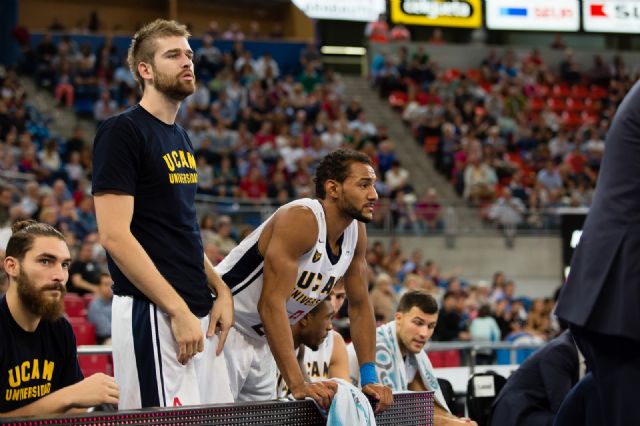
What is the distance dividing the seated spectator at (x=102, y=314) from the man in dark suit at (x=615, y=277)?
6916 mm

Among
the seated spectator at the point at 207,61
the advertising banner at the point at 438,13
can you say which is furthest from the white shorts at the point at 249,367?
the advertising banner at the point at 438,13

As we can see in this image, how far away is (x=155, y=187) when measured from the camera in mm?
3758

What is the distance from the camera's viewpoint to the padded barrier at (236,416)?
3.23 m

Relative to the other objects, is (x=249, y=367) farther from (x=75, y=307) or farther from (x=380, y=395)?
(x=75, y=307)

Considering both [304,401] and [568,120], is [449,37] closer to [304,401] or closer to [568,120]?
[568,120]

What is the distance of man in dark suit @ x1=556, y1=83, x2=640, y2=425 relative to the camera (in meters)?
2.96

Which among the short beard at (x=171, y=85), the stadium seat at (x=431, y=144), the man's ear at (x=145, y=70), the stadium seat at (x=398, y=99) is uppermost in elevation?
the stadium seat at (x=398, y=99)

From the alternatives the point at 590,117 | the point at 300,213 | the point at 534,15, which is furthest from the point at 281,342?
the point at 534,15

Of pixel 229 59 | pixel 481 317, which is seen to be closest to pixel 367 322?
pixel 481 317

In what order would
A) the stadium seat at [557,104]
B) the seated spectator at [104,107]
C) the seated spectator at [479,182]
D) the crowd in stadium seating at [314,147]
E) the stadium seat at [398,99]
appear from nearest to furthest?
Answer: the crowd in stadium seating at [314,147] < the seated spectator at [104,107] < the seated spectator at [479,182] < the stadium seat at [398,99] < the stadium seat at [557,104]

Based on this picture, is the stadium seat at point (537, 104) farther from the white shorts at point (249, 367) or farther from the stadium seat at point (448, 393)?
the white shorts at point (249, 367)

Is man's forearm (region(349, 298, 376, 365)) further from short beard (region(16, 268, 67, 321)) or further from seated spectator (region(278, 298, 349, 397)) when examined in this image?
short beard (region(16, 268, 67, 321))

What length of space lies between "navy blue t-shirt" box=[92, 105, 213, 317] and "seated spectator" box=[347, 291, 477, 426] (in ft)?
7.35

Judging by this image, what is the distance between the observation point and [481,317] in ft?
→ 41.1
